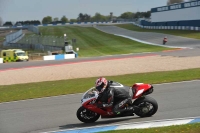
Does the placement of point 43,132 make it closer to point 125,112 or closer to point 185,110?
point 125,112

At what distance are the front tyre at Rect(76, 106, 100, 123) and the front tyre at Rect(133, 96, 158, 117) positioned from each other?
1.26 meters

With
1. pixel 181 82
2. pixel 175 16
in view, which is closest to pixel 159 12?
pixel 175 16

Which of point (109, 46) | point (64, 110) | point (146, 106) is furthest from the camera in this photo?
point (109, 46)

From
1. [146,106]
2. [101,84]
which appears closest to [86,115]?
[101,84]

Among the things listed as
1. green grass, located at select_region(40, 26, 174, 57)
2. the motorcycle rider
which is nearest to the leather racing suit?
the motorcycle rider

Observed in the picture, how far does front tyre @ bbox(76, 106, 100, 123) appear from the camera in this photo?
10695 millimetres

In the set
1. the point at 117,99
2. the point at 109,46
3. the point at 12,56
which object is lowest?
the point at 109,46

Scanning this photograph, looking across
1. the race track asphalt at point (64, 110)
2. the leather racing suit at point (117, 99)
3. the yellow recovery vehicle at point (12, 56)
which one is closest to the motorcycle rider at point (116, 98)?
the leather racing suit at point (117, 99)

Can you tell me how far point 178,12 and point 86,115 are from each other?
73660 mm

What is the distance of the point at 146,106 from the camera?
34.5 feet

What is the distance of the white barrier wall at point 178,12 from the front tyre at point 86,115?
63168mm

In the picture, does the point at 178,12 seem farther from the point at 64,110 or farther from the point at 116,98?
the point at 116,98

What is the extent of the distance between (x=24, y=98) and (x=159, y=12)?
264 feet

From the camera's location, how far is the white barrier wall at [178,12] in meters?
72.2
